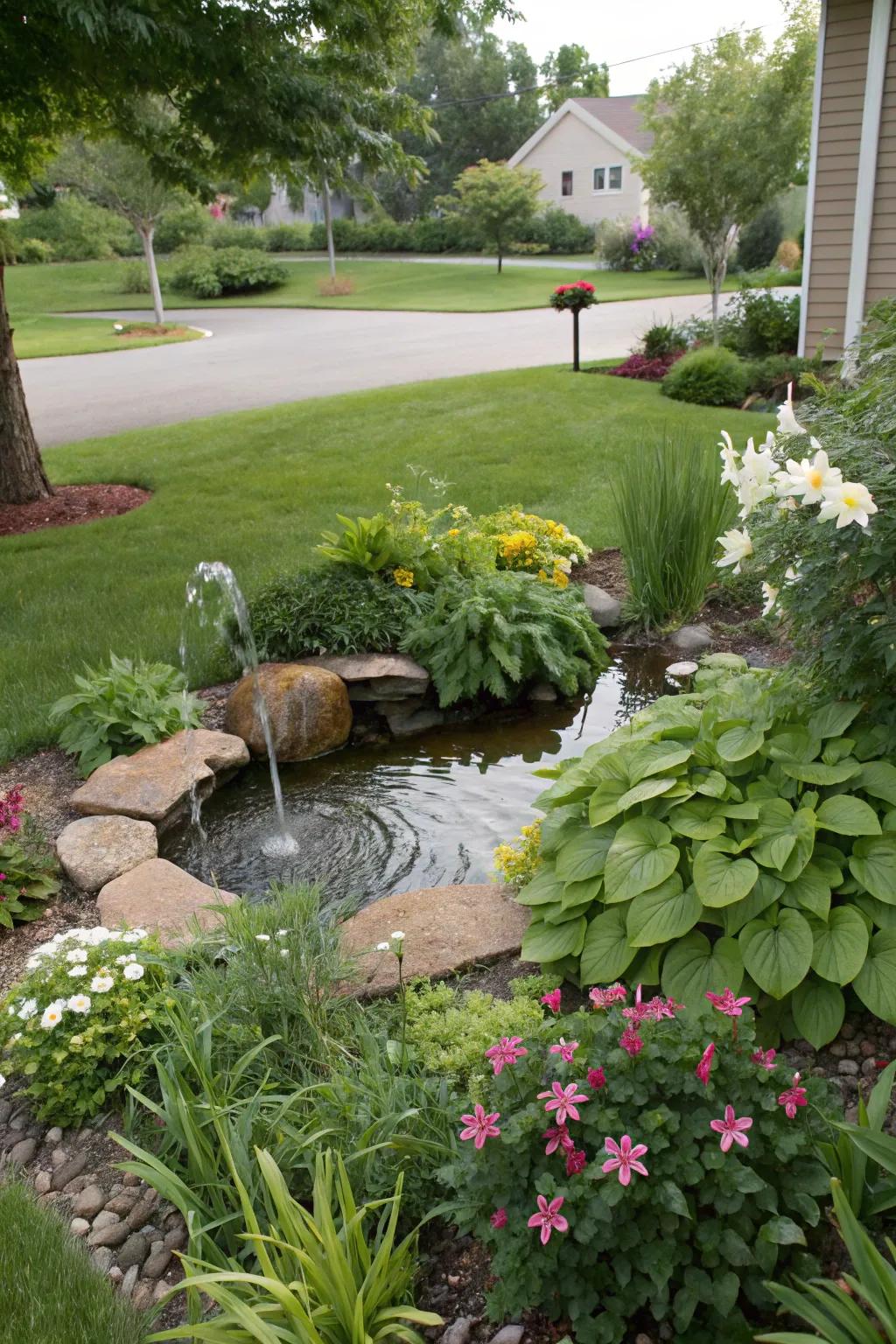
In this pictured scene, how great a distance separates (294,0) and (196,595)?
393 centimetres

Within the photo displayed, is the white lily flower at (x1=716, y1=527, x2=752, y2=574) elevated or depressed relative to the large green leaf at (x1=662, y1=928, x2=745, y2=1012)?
elevated

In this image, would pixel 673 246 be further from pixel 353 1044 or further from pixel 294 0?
pixel 353 1044

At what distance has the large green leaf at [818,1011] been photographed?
240cm

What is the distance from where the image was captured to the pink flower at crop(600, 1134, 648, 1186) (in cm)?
169

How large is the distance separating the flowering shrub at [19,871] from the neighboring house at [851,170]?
8.06 metres

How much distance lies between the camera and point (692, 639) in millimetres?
5883

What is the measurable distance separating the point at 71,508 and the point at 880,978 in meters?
7.83

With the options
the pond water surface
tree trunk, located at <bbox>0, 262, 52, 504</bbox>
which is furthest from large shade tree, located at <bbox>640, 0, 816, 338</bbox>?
the pond water surface

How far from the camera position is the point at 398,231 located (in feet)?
135

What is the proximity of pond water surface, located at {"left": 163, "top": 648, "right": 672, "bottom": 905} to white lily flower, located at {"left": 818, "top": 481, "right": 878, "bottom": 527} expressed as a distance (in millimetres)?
1934

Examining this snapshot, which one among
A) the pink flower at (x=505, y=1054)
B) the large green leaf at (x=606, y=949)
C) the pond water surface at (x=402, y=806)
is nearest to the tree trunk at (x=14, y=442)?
the pond water surface at (x=402, y=806)

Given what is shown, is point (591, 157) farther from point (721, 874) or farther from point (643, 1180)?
point (643, 1180)

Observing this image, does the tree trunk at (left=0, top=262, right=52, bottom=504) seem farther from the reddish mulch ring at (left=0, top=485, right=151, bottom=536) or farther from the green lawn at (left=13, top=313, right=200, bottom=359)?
the green lawn at (left=13, top=313, right=200, bottom=359)

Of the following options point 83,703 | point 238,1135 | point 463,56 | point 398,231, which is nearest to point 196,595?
point 83,703
